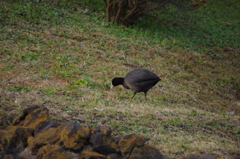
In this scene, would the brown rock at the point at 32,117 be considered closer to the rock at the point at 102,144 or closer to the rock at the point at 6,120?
the rock at the point at 6,120

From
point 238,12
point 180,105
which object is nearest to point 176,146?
point 180,105

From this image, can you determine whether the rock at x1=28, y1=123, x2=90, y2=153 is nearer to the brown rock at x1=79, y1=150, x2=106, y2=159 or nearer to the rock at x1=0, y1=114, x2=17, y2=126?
the brown rock at x1=79, y1=150, x2=106, y2=159

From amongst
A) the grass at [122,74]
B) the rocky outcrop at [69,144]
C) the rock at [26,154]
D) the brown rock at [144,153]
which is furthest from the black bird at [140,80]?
the rock at [26,154]

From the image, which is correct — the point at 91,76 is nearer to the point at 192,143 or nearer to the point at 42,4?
the point at 192,143

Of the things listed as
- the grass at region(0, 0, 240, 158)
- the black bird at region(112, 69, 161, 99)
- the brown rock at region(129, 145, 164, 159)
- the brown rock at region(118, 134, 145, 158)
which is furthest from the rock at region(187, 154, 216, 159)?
the black bird at region(112, 69, 161, 99)

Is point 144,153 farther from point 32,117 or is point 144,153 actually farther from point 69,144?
point 32,117

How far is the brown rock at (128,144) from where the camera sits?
353 cm

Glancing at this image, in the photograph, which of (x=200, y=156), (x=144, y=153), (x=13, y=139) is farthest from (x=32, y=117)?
(x=200, y=156)

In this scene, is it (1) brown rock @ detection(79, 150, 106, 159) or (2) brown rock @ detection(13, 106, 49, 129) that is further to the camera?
(2) brown rock @ detection(13, 106, 49, 129)

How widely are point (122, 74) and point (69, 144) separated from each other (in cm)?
495

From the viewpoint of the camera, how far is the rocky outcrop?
3.40m

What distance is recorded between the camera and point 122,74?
325 inches

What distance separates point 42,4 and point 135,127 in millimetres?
8609

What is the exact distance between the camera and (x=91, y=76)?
7695 mm
